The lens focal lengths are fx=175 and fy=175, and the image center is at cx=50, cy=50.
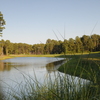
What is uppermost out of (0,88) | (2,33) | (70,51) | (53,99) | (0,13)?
(0,13)

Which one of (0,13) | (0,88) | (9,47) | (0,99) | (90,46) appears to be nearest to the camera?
(90,46)

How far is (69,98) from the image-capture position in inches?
92.4

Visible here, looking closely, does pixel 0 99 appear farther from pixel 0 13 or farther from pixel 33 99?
pixel 0 13

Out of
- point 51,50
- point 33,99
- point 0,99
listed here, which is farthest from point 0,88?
point 51,50

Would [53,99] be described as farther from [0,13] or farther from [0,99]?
[0,13]

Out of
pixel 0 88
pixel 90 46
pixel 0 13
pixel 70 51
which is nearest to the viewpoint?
pixel 90 46

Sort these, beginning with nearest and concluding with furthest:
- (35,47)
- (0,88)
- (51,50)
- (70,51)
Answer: (70,51)
(0,88)
(51,50)
(35,47)

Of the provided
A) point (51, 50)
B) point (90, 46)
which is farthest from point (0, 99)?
point (51, 50)

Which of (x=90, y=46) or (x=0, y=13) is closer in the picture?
(x=90, y=46)

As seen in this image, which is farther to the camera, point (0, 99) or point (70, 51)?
point (0, 99)

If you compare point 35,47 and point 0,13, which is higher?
point 0,13

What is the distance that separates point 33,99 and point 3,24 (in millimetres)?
37506

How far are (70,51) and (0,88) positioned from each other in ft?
22.1

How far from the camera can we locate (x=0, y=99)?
6.14 m
